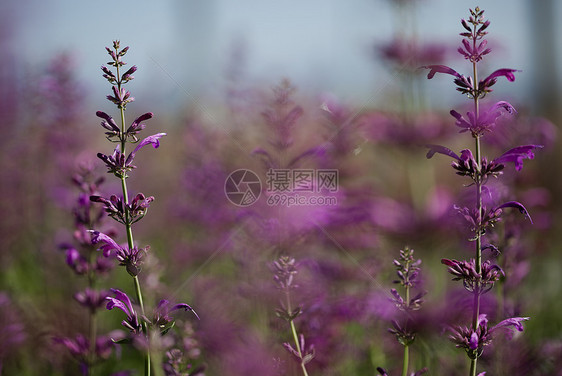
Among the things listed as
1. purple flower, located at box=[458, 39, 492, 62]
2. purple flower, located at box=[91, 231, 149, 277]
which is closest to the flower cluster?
purple flower, located at box=[91, 231, 149, 277]

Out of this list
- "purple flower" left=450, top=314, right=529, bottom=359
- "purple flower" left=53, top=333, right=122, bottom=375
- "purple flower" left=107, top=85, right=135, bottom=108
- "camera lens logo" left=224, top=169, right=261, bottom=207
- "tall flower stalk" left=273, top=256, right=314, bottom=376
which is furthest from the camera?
"camera lens logo" left=224, top=169, right=261, bottom=207

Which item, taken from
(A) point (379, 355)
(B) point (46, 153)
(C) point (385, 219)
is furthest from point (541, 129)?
(B) point (46, 153)

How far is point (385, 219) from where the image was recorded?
384 centimetres

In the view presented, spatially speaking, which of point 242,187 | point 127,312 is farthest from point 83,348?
point 242,187

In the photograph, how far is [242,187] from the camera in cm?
334

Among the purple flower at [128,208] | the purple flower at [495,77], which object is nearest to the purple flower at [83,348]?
the purple flower at [128,208]

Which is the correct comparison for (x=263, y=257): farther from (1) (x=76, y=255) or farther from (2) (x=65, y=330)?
(2) (x=65, y=330)

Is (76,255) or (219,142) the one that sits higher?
(219,142)

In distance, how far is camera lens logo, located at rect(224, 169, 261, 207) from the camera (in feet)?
9.77

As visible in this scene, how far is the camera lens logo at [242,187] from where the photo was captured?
298 cm

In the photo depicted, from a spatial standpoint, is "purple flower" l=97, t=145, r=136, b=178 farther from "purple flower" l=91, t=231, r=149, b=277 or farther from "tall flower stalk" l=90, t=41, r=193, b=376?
"purple flower" l=91, t=231, r=149, b=277

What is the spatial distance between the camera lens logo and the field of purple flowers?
0.05 feet

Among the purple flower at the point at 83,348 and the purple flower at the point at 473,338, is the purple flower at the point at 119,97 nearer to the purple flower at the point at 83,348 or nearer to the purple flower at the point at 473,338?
the purple flower at the point at 83,348

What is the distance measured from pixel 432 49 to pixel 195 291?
3039 millimetres
